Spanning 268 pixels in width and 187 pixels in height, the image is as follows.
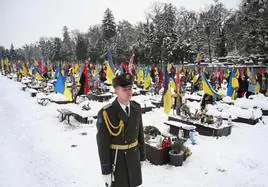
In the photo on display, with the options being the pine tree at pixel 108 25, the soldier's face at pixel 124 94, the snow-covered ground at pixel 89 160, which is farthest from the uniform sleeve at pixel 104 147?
the pine tree at pixel 108 25

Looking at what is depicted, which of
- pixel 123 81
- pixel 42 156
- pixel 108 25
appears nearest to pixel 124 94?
pixel 123 81

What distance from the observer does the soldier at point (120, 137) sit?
3607mm

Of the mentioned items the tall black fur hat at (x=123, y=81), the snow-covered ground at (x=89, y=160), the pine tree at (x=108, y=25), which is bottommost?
the snow-covered ground at (x=89, y=160)

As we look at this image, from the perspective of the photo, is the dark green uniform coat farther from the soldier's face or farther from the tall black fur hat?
the tall black fur hat

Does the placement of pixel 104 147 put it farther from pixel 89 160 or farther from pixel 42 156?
pixel 42 156

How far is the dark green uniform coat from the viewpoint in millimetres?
3606

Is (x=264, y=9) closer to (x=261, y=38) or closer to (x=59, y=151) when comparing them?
(x=261, y=38)

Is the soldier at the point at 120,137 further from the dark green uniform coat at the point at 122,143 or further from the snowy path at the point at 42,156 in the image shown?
the snowy path at the point at 42,156

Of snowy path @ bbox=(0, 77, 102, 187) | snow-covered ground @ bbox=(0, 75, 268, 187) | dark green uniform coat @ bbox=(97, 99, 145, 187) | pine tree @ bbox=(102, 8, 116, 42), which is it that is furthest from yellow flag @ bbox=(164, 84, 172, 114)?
pine tree @ bbox=(102, 8, 116, 42)

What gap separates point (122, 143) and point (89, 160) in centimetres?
429

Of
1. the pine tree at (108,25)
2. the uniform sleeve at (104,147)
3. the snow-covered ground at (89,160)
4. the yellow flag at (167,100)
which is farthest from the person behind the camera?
the pine tree at (108,25)

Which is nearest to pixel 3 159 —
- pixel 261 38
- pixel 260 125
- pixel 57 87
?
pixel 57 87

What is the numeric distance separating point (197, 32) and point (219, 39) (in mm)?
7072

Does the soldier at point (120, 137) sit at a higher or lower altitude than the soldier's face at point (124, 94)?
lower
